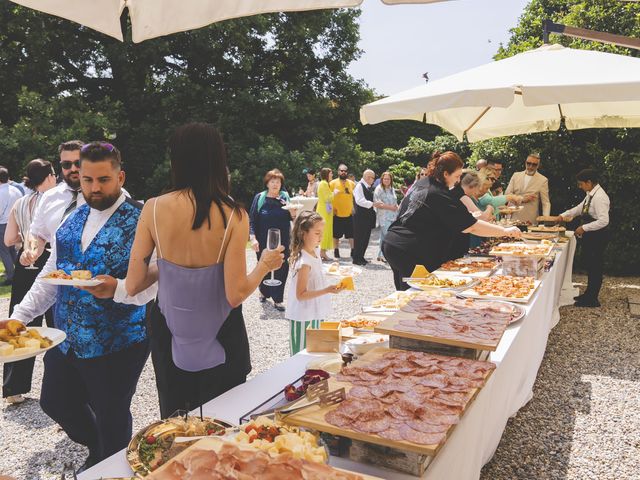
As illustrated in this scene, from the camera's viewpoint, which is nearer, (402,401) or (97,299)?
(402,401)

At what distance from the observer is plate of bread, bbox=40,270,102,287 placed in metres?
2.09

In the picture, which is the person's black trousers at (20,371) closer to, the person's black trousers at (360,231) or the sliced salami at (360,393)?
the sliced salami at (360,393)

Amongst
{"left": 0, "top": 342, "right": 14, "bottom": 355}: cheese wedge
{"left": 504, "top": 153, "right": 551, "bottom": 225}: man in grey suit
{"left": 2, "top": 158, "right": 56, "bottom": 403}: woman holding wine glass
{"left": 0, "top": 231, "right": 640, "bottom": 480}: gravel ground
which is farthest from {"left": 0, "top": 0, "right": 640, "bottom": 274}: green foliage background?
{"left": 0, "top": 342, "right": 14, "bottom": 355}: cheese wedge

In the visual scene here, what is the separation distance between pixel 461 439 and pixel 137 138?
1609 centimetres

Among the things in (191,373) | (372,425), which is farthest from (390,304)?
(372,425)

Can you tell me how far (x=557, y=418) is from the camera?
390 centimetres

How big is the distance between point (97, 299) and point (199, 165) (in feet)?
2.86

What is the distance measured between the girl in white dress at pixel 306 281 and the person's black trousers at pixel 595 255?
5.02 m

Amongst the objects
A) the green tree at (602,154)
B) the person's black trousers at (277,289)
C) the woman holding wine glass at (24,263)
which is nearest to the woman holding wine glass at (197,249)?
the woman holding wine glass at (24,263)

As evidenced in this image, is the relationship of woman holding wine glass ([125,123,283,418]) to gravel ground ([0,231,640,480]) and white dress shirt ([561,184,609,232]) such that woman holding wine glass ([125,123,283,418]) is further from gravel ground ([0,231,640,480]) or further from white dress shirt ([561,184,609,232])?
white dress shirt ([561,184,609,232])

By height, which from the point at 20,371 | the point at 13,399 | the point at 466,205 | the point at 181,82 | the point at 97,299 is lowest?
the point at 13,399

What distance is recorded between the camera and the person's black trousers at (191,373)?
2143mm

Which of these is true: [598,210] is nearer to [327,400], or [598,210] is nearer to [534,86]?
[534,86]

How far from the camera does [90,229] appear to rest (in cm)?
244
